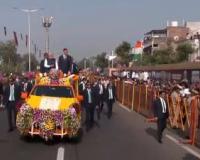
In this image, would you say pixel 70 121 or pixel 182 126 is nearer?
pixel 70 121

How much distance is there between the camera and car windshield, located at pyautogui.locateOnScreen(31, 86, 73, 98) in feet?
58.4

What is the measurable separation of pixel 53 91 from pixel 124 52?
73.7 metres

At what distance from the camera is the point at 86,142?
57.3ft

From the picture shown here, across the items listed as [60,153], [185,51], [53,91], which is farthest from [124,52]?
[60,153]

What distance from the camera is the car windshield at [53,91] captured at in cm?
1781

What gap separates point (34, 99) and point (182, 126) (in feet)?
18.6

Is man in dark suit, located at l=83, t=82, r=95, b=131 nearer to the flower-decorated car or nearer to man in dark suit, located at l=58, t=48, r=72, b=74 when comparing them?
man in dark suit, located at l=58, t=48, r=72, b=74

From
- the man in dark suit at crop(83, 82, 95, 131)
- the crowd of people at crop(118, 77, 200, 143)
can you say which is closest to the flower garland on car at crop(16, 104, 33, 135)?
the crowd of people at crop(118, 77, 200, 143)

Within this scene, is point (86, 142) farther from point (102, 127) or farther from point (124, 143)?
point (102, 127)

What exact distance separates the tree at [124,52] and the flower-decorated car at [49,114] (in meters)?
73.0

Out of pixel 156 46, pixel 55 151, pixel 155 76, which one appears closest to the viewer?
pixel 55 151

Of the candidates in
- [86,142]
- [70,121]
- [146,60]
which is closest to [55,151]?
[70,121]

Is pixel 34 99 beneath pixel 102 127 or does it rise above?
above

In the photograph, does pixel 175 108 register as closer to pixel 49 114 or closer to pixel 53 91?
pixel 53 91
